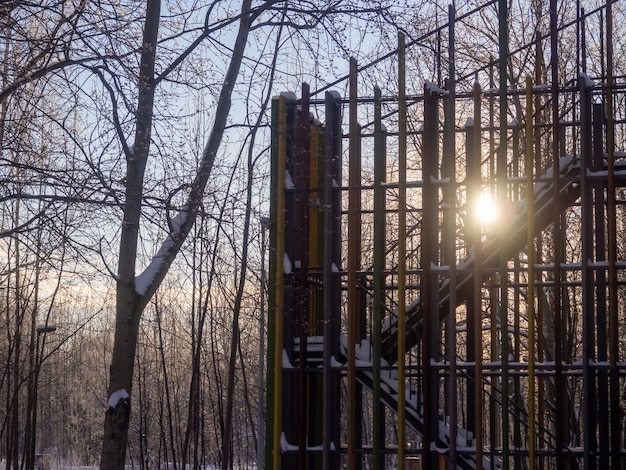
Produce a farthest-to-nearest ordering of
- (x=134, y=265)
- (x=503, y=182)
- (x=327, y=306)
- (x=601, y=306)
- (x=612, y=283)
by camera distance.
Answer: (x=134, y=265) < (x=601, y=306) < (x=327, y=306) < (x=503, y=182) < (x=612, y=283)

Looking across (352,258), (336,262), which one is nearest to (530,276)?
(352,258)

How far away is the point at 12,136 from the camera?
24.9ft

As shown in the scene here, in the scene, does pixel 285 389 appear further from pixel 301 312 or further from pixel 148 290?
Answer: pixel 148 290

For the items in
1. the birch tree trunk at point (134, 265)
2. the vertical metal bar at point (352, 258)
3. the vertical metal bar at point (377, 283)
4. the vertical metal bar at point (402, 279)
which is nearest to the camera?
the vertical metal bar at point (402, 279)

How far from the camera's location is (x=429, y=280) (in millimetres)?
8016

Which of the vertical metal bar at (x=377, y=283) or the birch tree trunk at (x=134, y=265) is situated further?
the birch tree trunk at (x=134, y=265)

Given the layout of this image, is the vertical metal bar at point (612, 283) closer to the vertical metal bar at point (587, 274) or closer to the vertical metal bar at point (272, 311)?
the vertical metal bar at point (587, 274)

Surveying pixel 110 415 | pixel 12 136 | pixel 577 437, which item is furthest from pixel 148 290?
pixel 577 437

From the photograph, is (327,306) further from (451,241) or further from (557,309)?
(557,309)

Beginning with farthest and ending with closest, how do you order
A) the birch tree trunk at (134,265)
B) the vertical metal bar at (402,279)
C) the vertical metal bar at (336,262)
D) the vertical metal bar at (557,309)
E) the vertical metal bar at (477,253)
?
the vertical metal bar at (336,262) → the birch tree trunk at (134,265) → the vertical metal bar at (402,279) → the vertical metal bar at (477,253) → the vertical metal bar at (557,309)

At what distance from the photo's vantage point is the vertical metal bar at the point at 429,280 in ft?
25.8

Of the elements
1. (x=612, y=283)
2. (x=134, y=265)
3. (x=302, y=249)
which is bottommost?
(x=612, y=283)

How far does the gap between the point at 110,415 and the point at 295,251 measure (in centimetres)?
256

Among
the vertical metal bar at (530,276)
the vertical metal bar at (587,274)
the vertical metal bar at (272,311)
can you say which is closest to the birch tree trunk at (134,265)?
the vertical metal bar at (272,311)
